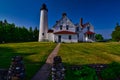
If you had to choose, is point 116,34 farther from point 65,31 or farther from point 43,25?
point 43,25

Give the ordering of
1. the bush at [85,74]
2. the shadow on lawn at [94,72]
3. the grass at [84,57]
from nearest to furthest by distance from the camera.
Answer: the bush at [85,74]
the shadow on lawn at [94,72]
the grass at [84,57]

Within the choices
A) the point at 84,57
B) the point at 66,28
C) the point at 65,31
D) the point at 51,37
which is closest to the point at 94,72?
the point at 84,57

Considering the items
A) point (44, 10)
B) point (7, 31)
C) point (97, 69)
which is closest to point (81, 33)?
point (44, 10)

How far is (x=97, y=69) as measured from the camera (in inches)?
635

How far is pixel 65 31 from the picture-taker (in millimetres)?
59688

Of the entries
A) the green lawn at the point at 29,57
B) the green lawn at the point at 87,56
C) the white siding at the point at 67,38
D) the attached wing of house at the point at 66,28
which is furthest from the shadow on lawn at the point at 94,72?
the attached wing of house at the point at 66,28

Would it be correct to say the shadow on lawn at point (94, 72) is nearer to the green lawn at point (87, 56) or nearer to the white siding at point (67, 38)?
the green lawn at point (87, 56)

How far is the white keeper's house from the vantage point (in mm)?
58656

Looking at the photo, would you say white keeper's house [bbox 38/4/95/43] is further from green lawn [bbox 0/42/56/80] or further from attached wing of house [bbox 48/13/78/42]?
green lawn [bbox 0/42/56/80]

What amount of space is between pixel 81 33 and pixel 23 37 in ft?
76.5

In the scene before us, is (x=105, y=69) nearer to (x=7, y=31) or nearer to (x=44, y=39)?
(x=44, y=39)

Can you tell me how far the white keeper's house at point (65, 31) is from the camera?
5866cm

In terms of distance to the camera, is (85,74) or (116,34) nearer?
(85,74)

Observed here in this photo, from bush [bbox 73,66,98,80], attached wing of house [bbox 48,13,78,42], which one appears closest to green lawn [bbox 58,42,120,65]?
bush [bbox 73,66,98,80]
